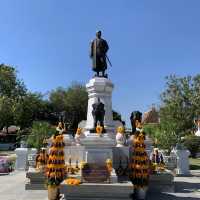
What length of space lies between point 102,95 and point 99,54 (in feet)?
7.09

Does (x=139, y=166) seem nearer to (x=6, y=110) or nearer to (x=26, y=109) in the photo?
(x=6, y=110)

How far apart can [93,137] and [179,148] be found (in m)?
11.6

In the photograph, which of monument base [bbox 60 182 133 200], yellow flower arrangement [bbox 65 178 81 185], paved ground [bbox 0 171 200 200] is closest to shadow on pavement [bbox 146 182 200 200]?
paved ground [bbox 0 171 200 200]

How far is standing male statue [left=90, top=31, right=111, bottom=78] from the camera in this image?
20.4 metres

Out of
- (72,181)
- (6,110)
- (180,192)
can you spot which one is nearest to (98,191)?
(72,181)

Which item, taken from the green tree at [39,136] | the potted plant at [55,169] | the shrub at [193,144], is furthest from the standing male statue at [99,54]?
the shrub at [193,144]

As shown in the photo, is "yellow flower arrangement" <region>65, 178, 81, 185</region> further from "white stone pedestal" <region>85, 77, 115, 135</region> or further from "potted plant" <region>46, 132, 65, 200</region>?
"white stone pedestal" <region>85, 77, 115, 135</region>

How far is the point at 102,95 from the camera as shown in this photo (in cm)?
1997

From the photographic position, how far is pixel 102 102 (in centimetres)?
1973

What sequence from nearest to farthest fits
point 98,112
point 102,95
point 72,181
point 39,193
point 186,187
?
point 72,181 < point 39,193 < point 186,187 < point 98,112 < point 102,95

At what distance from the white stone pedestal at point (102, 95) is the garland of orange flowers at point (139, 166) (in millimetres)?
6435

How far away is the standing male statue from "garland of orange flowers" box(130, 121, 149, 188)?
7.81m

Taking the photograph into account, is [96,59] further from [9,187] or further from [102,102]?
[9,187]

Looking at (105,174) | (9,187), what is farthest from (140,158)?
(9,187)
